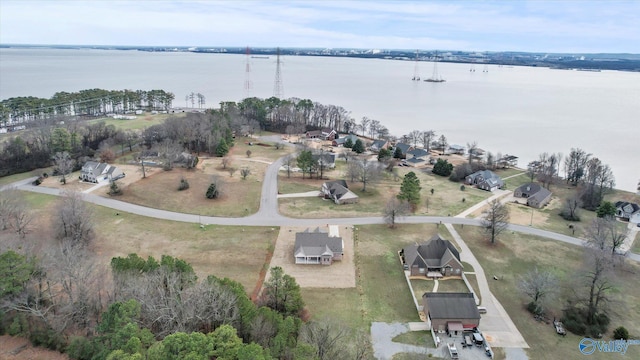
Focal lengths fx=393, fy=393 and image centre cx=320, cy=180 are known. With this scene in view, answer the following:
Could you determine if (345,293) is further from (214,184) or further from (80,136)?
(80,136)

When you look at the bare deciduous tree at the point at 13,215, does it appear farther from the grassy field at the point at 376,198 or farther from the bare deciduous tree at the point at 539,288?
the bare deciduous tree at the point at 539,288

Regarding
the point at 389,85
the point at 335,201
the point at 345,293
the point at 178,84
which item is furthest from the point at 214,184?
the point at 389,85

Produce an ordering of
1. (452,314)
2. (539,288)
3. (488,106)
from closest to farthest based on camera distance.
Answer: (452,314) → (539,288) → (488,106)

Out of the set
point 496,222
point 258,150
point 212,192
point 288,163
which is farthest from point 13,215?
point 496,222
